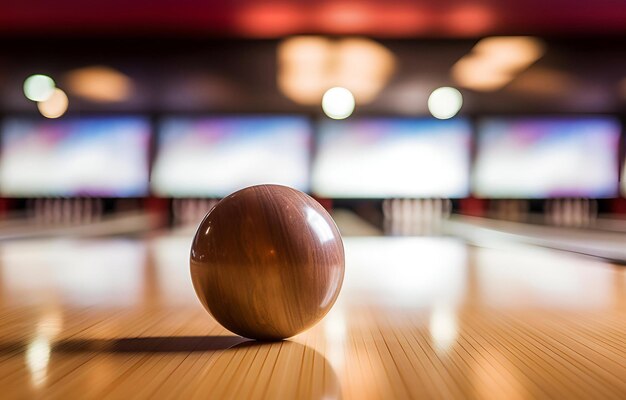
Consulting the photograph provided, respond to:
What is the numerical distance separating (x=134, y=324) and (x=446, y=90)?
4549 millimetres

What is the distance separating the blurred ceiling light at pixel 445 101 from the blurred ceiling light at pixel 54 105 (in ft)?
11.1

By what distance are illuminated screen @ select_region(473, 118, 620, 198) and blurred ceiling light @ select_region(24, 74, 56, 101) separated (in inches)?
170

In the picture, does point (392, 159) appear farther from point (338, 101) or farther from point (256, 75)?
point (256, 75)

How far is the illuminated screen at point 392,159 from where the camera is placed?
21.7 ft

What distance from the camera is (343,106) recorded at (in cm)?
562

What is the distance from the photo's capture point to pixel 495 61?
4.31 m

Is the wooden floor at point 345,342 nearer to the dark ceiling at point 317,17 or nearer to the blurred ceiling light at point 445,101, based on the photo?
the dark ceiling at point 317,17

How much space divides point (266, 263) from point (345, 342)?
0.24m

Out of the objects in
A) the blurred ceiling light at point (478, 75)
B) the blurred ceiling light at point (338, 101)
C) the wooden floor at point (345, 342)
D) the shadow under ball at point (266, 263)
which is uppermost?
the blurred ceiling light at point (478, 75)

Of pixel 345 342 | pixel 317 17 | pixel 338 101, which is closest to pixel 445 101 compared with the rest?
pixel 338 101

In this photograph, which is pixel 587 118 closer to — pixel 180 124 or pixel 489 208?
pixel 489 208

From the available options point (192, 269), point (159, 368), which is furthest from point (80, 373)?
point (192, 269)

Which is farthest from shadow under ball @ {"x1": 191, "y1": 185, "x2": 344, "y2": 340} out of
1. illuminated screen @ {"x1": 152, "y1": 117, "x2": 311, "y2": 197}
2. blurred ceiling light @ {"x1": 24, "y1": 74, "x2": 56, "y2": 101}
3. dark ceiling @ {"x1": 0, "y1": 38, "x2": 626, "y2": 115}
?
illuminated screen @ {"x1": 152, "y1": 117, "x2": 311, "y2": 197}

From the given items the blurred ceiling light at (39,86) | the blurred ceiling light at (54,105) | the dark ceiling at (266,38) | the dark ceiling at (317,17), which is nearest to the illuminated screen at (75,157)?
the blurred ceiling light at (54,105)
